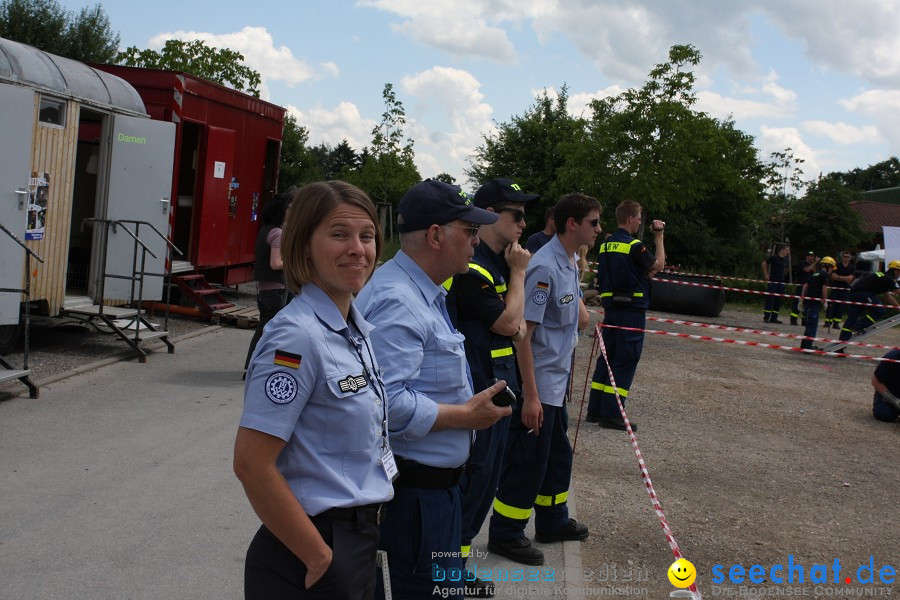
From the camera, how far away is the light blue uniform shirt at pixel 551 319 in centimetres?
494

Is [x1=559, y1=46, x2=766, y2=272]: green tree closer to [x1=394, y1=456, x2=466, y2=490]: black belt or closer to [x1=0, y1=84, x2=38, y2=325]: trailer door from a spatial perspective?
[x1=0, y1=84, x2=38, y2=325]: trailer door

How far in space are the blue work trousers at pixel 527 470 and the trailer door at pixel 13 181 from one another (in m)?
5.72

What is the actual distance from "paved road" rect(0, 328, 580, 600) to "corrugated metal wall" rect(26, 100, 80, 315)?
1.59m

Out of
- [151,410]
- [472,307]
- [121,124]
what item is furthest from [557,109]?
[472,307]

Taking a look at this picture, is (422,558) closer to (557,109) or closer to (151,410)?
(151,410)

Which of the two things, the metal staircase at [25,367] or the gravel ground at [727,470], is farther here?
the metal staircase at [25,367]

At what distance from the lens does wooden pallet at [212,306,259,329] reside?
12.9 meters

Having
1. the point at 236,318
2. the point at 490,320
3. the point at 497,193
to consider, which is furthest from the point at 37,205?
the point at 490,320

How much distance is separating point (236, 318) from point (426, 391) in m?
10.6

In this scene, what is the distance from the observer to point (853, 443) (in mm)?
9273

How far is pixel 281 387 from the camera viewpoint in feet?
6.63

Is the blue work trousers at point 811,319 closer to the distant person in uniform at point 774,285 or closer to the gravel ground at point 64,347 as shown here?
the distant person in uniform at point 774,285

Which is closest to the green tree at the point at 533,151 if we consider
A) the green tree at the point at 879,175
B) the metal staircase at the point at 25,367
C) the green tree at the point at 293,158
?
the green tree at the point at 293,158

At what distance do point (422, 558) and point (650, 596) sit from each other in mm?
2411
